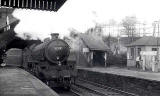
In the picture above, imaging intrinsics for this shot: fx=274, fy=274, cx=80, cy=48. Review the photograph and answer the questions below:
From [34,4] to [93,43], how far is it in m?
24.2

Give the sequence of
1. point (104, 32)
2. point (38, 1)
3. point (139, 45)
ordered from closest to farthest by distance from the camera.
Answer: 1. point (38, 1)
2. point (139, 45)
3. point (104, 32)

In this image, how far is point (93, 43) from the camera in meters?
33.6

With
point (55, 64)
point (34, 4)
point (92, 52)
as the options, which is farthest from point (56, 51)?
point (92, 52)

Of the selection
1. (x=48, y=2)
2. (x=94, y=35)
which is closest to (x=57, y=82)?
(x=48, y=2)

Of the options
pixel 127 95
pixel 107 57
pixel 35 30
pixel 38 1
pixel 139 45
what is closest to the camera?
pixel 38 1

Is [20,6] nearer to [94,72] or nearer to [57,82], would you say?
[57,82]

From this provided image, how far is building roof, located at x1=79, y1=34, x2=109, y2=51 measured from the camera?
106 ft

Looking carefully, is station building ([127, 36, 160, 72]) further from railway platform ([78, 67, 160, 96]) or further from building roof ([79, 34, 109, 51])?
railway platform ([78, 67, 160, 96])

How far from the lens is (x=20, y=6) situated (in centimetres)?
970

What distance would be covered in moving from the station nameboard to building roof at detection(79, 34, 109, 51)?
21.8 metres

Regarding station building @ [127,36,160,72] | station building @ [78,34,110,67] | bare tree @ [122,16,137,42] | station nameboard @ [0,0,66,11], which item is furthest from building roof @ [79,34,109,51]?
station nameboard @ [0,0,66,11]

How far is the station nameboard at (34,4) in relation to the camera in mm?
9484

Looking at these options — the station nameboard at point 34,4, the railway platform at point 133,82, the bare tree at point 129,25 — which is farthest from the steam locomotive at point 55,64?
the bare tree at point 129,25

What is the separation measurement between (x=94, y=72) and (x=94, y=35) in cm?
1593
